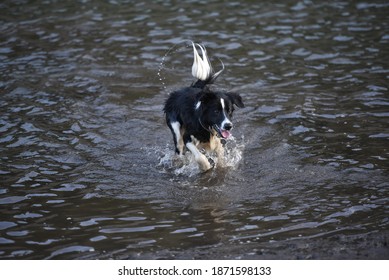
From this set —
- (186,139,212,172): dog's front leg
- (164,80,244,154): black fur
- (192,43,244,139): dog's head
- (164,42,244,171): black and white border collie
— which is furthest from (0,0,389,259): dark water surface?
(192,43,244,139): dog's head

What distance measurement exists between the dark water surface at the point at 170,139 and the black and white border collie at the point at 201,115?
0.35m

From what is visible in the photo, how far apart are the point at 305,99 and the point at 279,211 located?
416 cm

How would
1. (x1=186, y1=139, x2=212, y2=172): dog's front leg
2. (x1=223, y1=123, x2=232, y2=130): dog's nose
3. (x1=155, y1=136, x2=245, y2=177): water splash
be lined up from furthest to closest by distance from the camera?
1. (x1=155, y1=136, x2=245, y2=177): water splash
2. (x1=186, y1=139, x2=212, y2=172): dog's front leg
3. (x1=223, y1=123, x2=232, y2=130): dog's nose

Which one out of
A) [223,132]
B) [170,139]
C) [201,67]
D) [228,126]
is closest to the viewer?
[228,126]

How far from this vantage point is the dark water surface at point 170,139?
671cm

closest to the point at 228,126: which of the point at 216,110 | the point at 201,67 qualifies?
the point at 216,110

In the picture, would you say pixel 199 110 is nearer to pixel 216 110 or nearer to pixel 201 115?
pixel 201 115

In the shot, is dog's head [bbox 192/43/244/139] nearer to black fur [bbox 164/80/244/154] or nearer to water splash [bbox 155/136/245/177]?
black fur [bbox 164/80/244/154]

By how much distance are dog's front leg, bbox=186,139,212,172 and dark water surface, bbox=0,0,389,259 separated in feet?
0.65

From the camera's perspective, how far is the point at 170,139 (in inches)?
388

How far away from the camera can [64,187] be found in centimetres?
802

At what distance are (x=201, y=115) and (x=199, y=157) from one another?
72 cm

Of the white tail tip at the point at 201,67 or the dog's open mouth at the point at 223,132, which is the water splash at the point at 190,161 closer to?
the dog's open mouth at the point at 223,132

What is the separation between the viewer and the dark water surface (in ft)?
22.0
